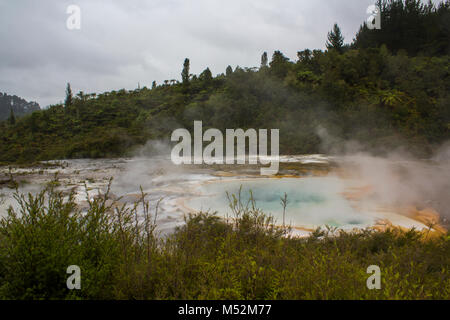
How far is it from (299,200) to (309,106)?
1495 cm

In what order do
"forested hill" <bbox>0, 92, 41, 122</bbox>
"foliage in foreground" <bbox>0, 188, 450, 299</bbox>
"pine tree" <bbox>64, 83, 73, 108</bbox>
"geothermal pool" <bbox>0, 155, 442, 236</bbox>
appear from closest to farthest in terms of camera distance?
"foliage in foreground" <bbox>0, 188, 450, 299</bbox> → "geothermal pool" <bbox>0, 155, 442, 236</bbox> → "pine tree" <bbox>64, 83, 73, 108</bbox> → "forested hill" <bbox>0, 92, 41, 122</bbox>

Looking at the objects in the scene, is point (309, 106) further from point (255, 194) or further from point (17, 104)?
point (17, 104)

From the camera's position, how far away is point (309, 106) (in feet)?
67.2

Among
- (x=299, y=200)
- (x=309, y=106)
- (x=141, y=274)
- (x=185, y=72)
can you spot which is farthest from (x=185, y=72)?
(x=141, y=274)

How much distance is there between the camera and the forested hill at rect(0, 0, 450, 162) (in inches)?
674

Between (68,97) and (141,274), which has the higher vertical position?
(68,97)

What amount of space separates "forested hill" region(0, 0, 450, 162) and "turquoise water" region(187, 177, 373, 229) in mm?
8964

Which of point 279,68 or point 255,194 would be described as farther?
point 279,68

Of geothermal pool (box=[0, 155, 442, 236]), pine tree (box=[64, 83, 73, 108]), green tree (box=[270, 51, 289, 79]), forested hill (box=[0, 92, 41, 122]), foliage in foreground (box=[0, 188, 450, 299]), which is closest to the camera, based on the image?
foliage in foreground (box=[0, 188, 450, 299])

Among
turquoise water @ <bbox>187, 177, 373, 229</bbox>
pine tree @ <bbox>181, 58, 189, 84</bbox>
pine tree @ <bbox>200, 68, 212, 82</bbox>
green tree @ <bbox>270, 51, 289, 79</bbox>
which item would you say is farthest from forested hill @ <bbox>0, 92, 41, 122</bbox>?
turquoise water @ <bbox>187, 177, 373, 229</bbox>

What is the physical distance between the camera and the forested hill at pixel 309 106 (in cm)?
1711

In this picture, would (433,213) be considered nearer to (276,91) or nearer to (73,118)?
(276,91)

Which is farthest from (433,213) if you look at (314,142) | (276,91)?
(276,91)

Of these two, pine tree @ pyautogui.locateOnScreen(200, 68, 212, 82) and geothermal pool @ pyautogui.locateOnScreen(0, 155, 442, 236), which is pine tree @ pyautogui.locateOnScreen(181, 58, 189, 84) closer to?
pine tree @ pyautogui.locateOnScreen(200, 68, 212, 82)
